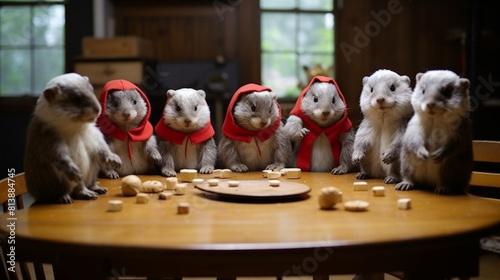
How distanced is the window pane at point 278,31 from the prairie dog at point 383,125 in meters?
3.52

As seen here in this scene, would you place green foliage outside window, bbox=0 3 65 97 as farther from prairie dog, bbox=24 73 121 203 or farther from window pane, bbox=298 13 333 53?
prairie dog, bbox=24 73 121 203

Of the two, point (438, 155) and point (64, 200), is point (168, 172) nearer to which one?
point (64, 200)

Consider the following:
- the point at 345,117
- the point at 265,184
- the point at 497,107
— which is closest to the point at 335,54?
the point at 497,107

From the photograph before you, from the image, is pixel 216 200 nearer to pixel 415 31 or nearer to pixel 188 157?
pixel 188 157

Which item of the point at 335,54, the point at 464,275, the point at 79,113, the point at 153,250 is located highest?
the point at 335,54

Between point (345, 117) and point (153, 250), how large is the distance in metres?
1.51

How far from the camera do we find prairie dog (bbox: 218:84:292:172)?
2486mm

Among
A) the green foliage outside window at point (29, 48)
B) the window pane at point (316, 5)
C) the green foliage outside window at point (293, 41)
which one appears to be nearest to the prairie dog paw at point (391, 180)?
the green foliage outside window at point (293, 41)

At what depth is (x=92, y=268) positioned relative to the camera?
1317 mm

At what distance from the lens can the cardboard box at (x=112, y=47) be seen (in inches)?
A: 191

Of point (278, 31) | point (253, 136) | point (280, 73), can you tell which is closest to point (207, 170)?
point (253, 136)

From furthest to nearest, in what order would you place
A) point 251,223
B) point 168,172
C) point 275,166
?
1. point 275,166
2. point 168,172
3. point 251,223

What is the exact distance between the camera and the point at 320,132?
2.54 metres

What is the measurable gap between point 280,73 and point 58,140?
4174 millimetres
